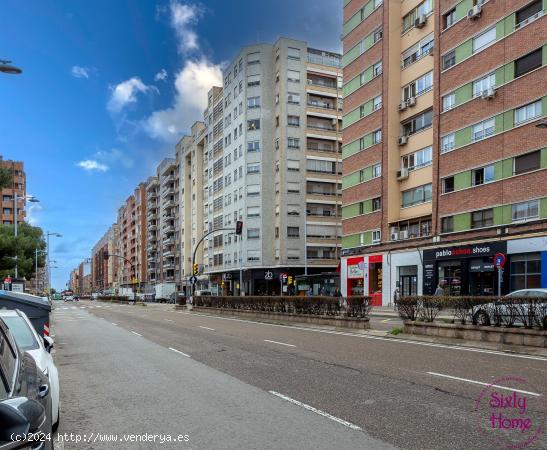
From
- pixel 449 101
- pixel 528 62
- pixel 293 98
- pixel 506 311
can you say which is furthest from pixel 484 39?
pixel 293 98

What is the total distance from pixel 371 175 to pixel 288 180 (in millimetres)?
23081

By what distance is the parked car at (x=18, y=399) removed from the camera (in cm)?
217

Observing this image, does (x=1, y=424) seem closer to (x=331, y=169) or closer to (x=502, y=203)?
(x=502, y=203)

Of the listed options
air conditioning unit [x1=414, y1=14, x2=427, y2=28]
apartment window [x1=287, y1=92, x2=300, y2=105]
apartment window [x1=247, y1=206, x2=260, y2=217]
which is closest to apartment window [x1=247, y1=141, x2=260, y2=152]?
apartment window [x1=287, y1=92, x2=300, y2=105]

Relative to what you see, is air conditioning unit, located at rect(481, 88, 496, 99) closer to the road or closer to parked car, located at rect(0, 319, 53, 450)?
the road

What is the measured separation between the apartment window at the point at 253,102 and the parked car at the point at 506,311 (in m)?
60.0

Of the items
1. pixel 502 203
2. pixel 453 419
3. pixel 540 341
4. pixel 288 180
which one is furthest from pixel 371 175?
pixel 453 419

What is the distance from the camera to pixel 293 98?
7088 cm

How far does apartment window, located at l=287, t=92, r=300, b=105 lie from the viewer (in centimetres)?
7062

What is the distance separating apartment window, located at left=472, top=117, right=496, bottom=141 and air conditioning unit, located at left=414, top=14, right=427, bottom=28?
11.8 meters

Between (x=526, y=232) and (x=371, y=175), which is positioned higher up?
(x=371, y=175)

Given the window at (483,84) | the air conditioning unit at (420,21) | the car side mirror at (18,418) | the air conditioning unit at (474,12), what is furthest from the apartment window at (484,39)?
the car side mirror at (18,418)

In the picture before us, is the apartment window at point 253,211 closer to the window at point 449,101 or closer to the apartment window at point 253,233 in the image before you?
the apartment window at point 253,233

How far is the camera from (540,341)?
13273mm
